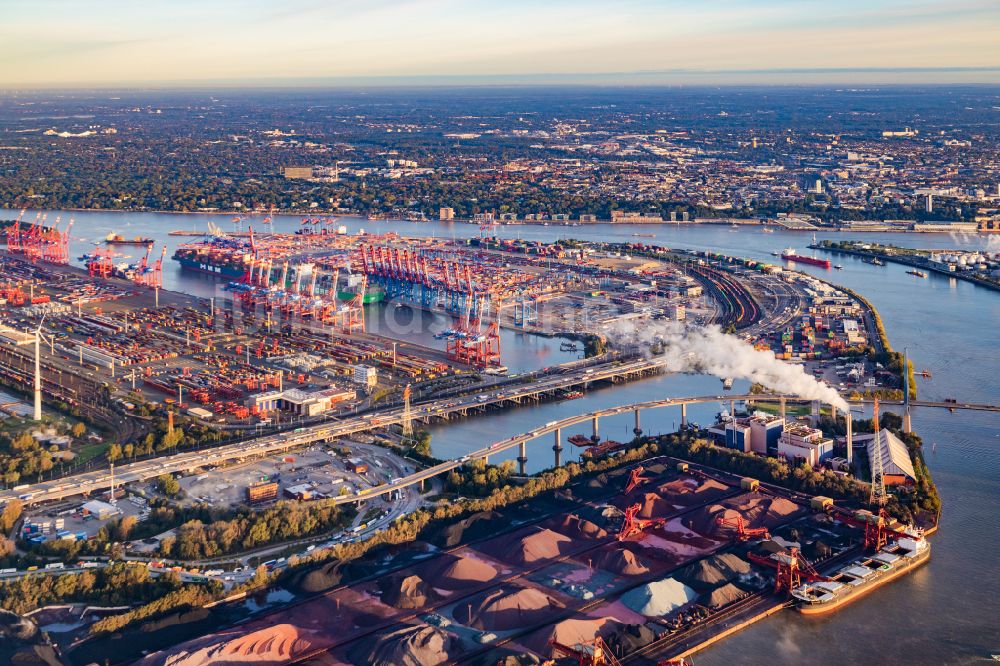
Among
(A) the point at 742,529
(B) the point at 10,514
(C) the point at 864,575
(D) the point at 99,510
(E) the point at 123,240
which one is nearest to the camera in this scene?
(C) the point at 864,575

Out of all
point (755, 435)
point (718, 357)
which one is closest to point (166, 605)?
point (755, 435)

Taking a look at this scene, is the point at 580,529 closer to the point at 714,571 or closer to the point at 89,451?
the point at 714,571

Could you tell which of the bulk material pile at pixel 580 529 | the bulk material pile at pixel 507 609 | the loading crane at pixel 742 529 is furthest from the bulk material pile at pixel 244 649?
the loading crane at pixel 742 529

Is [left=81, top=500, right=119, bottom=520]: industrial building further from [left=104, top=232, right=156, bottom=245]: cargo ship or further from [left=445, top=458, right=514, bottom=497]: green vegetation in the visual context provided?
[left=104, top=232, right=156, bottom=245]: cargo ship

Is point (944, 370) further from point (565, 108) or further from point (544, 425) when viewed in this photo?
point (565, 108)

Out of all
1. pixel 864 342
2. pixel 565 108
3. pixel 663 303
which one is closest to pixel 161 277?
pixel 663 303

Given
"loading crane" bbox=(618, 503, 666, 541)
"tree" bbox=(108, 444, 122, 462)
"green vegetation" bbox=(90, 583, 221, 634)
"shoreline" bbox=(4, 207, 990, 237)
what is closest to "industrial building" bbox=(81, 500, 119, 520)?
"tree" bbox=(108, 444, 122, 462)
